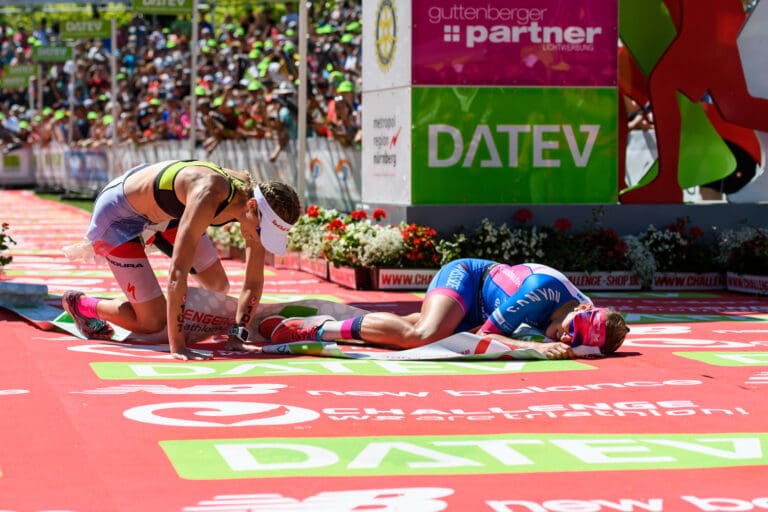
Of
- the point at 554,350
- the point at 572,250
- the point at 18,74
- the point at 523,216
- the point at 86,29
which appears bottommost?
the point at 554,350

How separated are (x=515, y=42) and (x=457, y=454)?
10610mm

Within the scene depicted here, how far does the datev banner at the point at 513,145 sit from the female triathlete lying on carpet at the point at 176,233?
5635mm

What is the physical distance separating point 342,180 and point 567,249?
5888mm

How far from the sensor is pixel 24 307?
12.2 meters

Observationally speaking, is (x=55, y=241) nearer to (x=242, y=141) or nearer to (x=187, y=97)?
(x=242, y=141)

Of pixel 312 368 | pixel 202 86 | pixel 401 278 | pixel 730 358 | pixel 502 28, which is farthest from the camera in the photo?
pixel 202 86

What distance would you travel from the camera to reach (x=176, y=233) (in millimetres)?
10078

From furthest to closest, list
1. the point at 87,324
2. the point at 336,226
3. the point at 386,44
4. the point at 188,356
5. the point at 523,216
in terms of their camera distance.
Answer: the point at 386,44 < the point at 336,226 < the point at 523,216 < the point at 87,324 < the point at 188,356

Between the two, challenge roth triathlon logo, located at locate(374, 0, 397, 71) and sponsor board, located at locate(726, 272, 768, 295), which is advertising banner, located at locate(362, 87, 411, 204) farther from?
sponsor board, located at locate(726, 272, 768, 295)

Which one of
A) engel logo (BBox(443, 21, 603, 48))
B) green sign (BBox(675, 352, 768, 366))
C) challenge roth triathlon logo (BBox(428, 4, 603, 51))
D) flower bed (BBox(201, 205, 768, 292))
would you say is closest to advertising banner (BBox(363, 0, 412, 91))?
challenge roth triathlon logo (BBox(428, 4, 603, 51))

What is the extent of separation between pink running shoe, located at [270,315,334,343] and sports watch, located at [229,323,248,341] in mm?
207

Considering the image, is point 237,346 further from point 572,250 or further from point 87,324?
point 572,250

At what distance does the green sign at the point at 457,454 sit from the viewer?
5891mm

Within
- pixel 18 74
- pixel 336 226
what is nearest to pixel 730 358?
pixel 336 226
